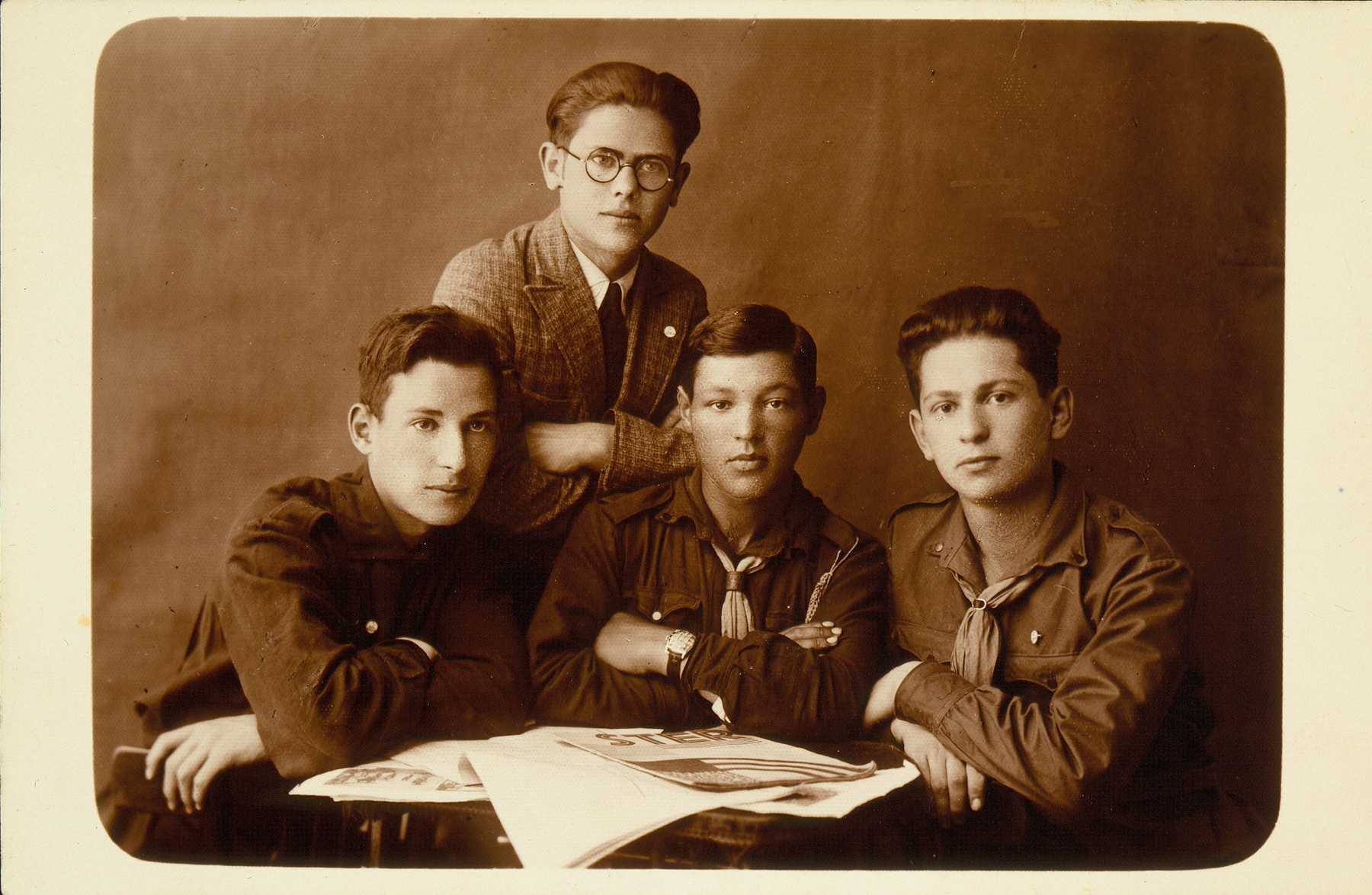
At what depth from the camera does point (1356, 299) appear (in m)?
2.28

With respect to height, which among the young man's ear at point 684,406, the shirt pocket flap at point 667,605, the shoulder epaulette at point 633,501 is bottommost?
the shirt pocket flap at point 667,605

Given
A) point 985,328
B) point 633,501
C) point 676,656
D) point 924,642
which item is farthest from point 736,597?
point 985,328

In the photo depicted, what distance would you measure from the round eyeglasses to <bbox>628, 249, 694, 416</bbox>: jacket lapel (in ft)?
0.79

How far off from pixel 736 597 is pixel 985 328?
71cm

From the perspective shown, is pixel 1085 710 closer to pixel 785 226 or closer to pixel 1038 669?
pixel 1038 669

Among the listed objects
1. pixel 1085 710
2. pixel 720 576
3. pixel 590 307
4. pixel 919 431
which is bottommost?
pixel 1085 710

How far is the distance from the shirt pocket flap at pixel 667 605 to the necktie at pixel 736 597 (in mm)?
57

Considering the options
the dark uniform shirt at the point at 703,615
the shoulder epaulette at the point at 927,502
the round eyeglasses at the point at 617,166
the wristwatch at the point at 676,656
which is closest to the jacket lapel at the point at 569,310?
the round eyeglasses at the point at 617,166

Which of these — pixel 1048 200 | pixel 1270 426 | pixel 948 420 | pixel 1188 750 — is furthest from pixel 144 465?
pixel 1270 426

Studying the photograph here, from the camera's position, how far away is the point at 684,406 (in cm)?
218

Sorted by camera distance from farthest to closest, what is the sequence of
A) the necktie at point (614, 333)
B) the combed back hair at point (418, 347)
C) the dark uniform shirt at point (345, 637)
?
the necktie at point (614, 333)
the combed back hair at point (418, 347)
the dark uniform shirt at point (345, 637)

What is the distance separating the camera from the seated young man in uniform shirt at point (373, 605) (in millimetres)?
2023

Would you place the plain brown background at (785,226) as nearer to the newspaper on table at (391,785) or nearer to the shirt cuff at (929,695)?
the shirt cuff at (929,695)

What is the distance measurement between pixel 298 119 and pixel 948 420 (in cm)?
144
